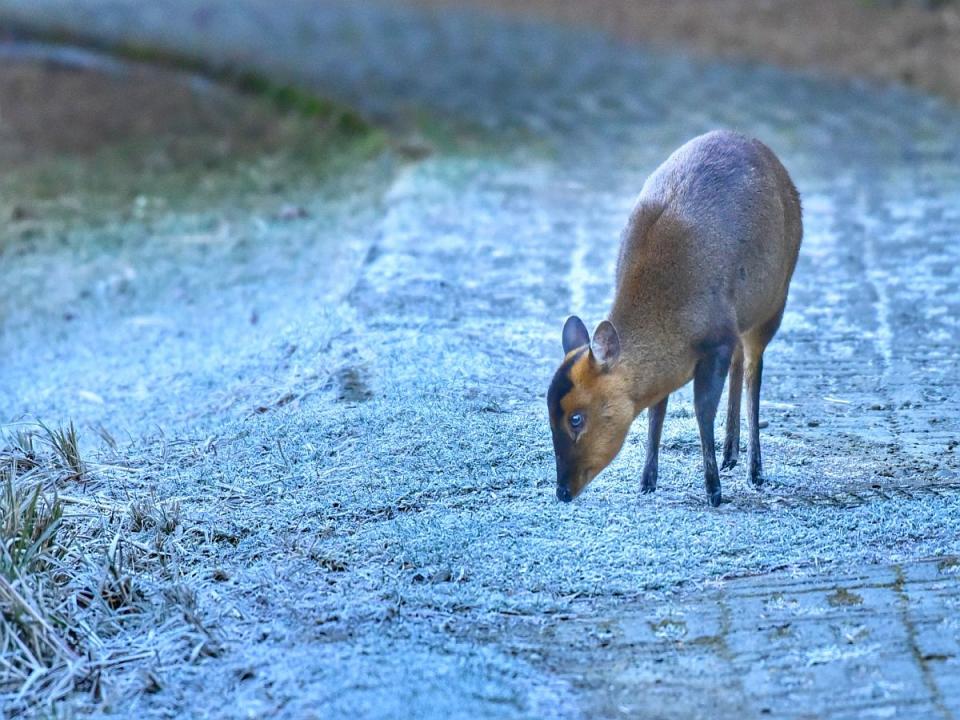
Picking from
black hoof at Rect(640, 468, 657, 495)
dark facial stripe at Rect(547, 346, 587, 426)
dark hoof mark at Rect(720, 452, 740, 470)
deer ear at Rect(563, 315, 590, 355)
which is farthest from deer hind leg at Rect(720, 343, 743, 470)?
dark facial stripe at Rect(547, 346, 587, 426)

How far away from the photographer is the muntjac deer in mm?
5098

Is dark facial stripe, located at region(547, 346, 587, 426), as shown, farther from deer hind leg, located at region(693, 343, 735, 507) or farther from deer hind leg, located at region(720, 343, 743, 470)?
deer hind leg, located at region(720, 343, 743, 470)

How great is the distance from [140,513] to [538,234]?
14.5 ft

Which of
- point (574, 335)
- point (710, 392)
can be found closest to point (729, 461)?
point (710, 392)

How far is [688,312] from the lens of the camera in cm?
535

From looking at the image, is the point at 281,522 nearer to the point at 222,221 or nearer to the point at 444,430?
the point at 444,430

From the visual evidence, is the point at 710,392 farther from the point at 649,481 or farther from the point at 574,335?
the point at 574,335

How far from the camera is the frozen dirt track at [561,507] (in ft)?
13.9

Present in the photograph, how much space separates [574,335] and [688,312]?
1.50 ft

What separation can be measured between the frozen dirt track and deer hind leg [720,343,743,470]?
0.07 metres

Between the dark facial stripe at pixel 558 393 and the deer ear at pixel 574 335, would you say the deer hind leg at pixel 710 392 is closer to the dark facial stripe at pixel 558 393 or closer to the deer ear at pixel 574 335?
the deer ear at pixel 574 335

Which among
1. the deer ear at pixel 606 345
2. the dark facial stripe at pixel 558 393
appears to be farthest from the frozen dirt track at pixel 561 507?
the deer ear at pixel 606 345

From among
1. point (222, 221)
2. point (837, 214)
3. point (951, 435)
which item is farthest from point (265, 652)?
point (222, 221)

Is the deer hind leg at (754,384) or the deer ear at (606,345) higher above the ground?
the deer ear at (606,345)
